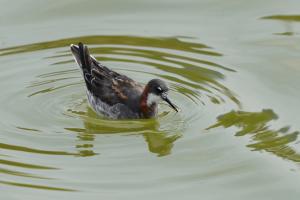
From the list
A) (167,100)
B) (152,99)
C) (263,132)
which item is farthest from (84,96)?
(263,132)

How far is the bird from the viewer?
1274 cm

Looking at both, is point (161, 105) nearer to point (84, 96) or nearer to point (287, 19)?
point (84, 96)

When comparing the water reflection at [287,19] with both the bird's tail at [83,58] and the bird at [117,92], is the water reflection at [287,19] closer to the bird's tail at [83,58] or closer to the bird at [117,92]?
the bird at [117,92]

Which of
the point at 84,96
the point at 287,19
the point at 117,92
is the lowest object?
the point at 84,96

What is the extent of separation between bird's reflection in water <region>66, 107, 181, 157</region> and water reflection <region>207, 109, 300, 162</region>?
0.71m

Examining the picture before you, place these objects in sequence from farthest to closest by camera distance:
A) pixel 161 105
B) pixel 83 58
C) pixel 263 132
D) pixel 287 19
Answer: pixel 287 19 < pixel 83 58 < pixel 161 105 < pixel 263 132

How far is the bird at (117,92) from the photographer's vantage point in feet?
41.8

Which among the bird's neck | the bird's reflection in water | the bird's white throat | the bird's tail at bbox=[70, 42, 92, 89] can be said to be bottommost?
the bird's reflection in water

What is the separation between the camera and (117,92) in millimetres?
13297

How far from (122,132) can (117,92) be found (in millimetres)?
1268

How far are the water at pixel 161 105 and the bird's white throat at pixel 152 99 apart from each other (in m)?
0.26

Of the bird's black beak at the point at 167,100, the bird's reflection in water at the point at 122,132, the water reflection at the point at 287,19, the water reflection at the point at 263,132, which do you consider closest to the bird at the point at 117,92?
the bird's black beak at the point at 167,100

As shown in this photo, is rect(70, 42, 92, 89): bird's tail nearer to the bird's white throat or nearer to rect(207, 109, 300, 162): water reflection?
the bird's white throat

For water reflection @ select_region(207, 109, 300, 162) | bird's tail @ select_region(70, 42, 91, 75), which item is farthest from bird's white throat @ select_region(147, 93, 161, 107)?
bird's tail @ select_region(70, 42, 91, 75)
